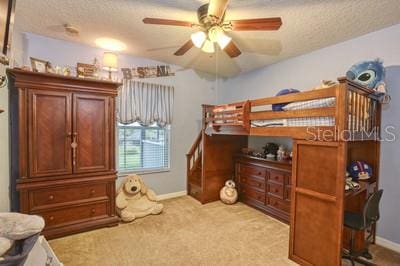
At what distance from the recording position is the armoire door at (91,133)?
Answer: 2.62 m

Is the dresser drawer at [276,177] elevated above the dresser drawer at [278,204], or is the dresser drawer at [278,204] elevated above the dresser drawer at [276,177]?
the dresser drawer at [276,177]

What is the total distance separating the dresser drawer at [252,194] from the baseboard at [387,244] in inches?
57.2

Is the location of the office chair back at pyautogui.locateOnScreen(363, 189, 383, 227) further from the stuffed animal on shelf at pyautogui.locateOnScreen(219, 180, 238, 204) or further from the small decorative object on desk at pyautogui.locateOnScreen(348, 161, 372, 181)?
the stuffed animal on shelf at pyautogui.locateOnScreen(219, 180, 238, 204)

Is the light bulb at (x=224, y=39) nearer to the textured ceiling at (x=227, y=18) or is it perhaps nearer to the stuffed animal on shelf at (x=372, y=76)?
the textured ceiling at (x=227, y=18)

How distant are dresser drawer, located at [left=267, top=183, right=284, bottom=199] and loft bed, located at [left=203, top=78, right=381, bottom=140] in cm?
109

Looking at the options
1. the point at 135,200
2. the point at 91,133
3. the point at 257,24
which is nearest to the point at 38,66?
the point at 91,133

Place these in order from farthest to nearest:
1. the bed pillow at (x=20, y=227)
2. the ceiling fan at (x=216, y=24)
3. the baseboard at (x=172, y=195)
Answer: the baseboard at (x=172, y=195) → the ceiling fan at (x=216, y=24) → the bed pillow at (x=20, y=227)

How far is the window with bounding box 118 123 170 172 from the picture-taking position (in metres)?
3.62

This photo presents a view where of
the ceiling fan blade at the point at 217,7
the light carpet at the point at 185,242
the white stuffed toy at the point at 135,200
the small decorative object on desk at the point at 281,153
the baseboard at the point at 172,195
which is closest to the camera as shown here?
the ceiling fan blade at the point at 217,7

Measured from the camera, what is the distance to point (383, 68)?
230 centimetres

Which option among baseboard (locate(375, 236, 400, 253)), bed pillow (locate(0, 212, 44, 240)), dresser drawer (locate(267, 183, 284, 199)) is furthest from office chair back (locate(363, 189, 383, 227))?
bed pillow (locate(0, 212, 44, 240))

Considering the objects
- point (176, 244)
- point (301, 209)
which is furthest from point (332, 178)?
point (176, 244)

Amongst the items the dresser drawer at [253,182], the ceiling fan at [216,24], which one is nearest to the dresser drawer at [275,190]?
the dresser drawer at [253,182]

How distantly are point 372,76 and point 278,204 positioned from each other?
2059 mm
